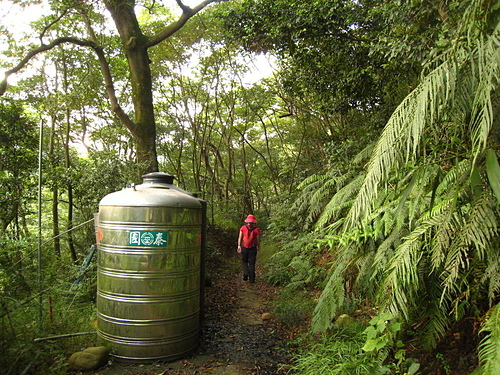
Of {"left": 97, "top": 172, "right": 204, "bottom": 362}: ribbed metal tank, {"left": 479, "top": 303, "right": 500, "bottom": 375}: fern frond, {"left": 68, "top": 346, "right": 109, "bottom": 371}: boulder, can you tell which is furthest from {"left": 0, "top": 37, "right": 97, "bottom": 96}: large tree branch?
{"left": 479, "top": 303, "right": 500, "bottom": 375}: fern frond

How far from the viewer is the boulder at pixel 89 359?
12.5 ft

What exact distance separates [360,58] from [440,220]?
498cm

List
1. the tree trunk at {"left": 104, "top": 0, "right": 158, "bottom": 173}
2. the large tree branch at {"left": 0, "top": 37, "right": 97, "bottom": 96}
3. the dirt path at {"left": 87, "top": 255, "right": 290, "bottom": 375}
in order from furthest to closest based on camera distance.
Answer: the tree trunk at {"left": 104, "top": 0, "right": 158, "bottom": 173} < the large tree branch at {"left": 0, "top": 37, "right": 97, "bottom": 96} < the dirt path at {"left": 87, "top": 255, "right": 290, "bottom": 375}

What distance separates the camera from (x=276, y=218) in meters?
12.1

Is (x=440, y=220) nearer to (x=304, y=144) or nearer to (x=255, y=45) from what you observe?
(x=255, y=45)

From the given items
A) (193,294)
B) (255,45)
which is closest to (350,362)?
(193,294)

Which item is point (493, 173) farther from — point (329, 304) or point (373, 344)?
point (329, 304)

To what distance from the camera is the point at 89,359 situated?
3.86 metres

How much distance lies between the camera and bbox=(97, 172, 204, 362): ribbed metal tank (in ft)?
13.6

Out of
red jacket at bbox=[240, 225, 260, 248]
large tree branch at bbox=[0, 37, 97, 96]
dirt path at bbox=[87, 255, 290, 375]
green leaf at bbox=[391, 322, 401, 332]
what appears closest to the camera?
green leaf at bbox=[391, 322, 401, 332]

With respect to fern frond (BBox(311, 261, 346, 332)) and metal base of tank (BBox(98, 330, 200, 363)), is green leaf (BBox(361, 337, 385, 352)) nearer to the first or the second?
fern frond (BBox(311, 261, 346, 332))

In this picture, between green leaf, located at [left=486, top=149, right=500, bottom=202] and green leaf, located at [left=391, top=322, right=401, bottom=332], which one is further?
green leaf, located at [left=391, top=322, right=401, bottom=332]

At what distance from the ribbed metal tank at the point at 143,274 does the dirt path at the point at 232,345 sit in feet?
0.69

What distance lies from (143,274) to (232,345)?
1.77 m
